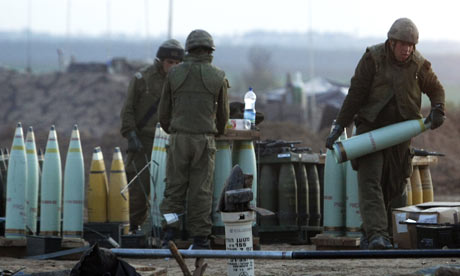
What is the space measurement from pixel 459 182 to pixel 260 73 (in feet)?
225

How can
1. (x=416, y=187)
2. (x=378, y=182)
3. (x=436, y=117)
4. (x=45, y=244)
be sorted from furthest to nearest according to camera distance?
1. (x=416, y=187)
2. (x=45, y=244)
3. (x=378, y=182)
4. (x=436, y=117)

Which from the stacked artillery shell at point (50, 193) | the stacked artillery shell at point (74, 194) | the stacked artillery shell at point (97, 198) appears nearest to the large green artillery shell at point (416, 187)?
the stacked artillery shell at point (97, 198)

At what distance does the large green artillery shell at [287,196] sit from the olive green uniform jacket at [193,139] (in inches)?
71.9

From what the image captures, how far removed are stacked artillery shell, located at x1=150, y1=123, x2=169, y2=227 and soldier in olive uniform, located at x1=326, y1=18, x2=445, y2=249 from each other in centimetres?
201

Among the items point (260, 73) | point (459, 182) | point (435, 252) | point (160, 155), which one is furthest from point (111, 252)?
point (260, 73)

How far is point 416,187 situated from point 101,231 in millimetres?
3488

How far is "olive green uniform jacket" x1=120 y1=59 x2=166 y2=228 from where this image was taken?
13.0 m

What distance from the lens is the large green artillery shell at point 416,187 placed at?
1230 cm

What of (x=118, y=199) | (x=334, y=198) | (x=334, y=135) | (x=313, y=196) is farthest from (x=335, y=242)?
(x=118, y=199)

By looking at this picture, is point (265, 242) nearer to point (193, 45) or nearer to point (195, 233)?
point (195, 233)

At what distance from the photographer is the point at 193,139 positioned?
35.6 ft

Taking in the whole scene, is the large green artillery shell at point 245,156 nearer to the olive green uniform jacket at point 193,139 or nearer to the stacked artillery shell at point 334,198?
the olive green uniform jacket at point 193,139

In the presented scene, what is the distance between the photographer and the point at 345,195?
11672 mm

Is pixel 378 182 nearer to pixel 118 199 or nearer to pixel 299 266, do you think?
pixel 299 266
